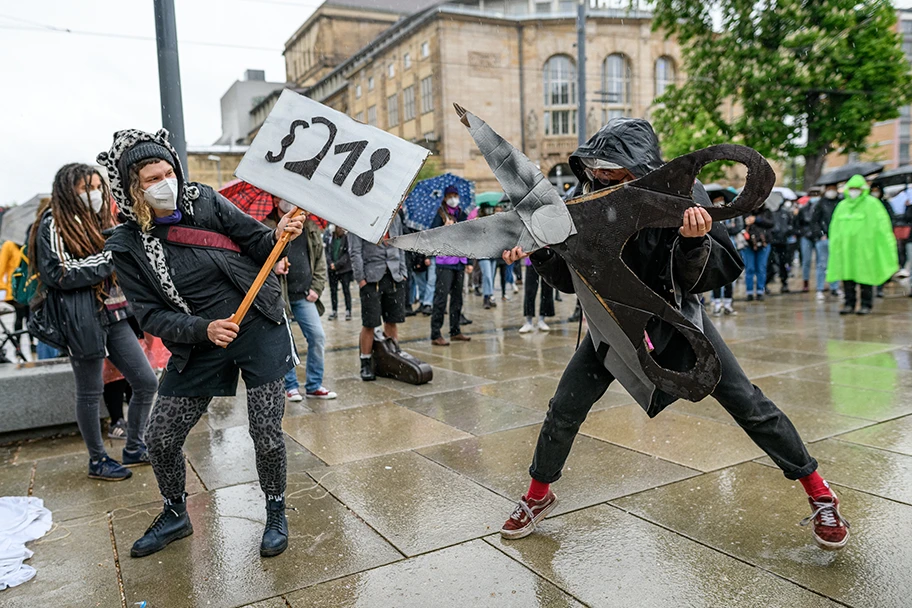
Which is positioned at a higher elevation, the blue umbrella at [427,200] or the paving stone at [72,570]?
the blue umbrella at [427,200]

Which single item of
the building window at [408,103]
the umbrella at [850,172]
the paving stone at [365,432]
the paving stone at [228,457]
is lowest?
the paving stone at [228,457]

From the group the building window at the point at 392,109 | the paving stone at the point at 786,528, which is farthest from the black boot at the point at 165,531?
the building window at the point at 392,109

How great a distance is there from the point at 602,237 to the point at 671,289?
1.23ft

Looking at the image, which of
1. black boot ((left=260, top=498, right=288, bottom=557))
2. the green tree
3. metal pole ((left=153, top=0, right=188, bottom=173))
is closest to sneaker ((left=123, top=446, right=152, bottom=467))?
black boot ((left=260, top=498, right=288, bottom=557))

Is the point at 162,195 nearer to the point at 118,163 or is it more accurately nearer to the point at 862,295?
the point at 118,163

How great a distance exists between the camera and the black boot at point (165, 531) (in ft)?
10.6

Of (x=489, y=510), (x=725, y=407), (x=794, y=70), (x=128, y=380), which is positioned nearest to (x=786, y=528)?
(x=725, y=407)

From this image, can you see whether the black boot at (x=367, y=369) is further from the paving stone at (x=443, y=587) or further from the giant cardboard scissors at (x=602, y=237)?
the giant cardboard scissors at (x=602, y=237)

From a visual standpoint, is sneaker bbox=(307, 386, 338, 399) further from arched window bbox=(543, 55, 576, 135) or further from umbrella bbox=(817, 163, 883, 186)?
arched window bbox=(543, 55, 576, 135)

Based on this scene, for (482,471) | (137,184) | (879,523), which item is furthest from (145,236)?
(879,523)

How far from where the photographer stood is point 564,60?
152ft

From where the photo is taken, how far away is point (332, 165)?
115 inches

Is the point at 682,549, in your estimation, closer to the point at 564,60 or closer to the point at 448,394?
the point at 448,394

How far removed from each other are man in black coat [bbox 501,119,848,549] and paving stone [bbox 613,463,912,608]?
144 mm
